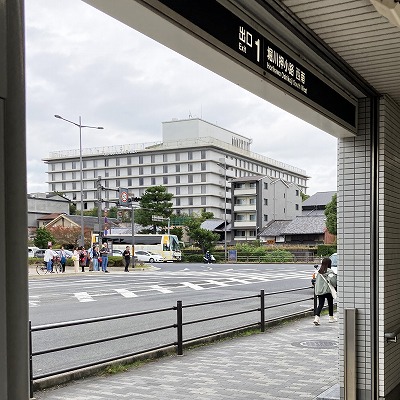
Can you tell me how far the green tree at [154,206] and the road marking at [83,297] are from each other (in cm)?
4559

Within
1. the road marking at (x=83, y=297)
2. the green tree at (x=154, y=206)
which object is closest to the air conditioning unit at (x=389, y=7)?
the road marking at (x=83, y=297)

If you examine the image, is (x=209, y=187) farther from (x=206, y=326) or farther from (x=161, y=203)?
(x=206, y=326)

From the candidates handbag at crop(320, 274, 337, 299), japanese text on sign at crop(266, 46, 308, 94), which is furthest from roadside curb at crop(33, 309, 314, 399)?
japanese text on sign at crop(266, 46, 308, 94)

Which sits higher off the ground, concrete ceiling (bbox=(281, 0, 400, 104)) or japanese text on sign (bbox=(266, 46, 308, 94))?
concrete ceiling (bbox=(281, 0, 400, 104))

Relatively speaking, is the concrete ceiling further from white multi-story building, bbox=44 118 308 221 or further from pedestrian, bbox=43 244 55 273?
white multi-story building, bbox=44 118 308 221

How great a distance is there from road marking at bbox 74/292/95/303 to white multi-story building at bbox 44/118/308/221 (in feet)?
269

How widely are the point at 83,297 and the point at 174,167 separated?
90153mm

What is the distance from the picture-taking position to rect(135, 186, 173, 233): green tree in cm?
6638

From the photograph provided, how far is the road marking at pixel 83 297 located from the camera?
59.9ft

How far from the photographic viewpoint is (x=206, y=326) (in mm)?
12273

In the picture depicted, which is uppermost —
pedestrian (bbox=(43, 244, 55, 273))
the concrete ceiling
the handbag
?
the concrete ceiling

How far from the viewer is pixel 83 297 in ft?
63.3

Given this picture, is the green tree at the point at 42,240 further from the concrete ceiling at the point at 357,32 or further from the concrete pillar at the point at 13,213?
the concrete pillar at the point at 13,213

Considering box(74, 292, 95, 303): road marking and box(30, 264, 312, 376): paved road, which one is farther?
box(74, 292, 95, 303): road marking
